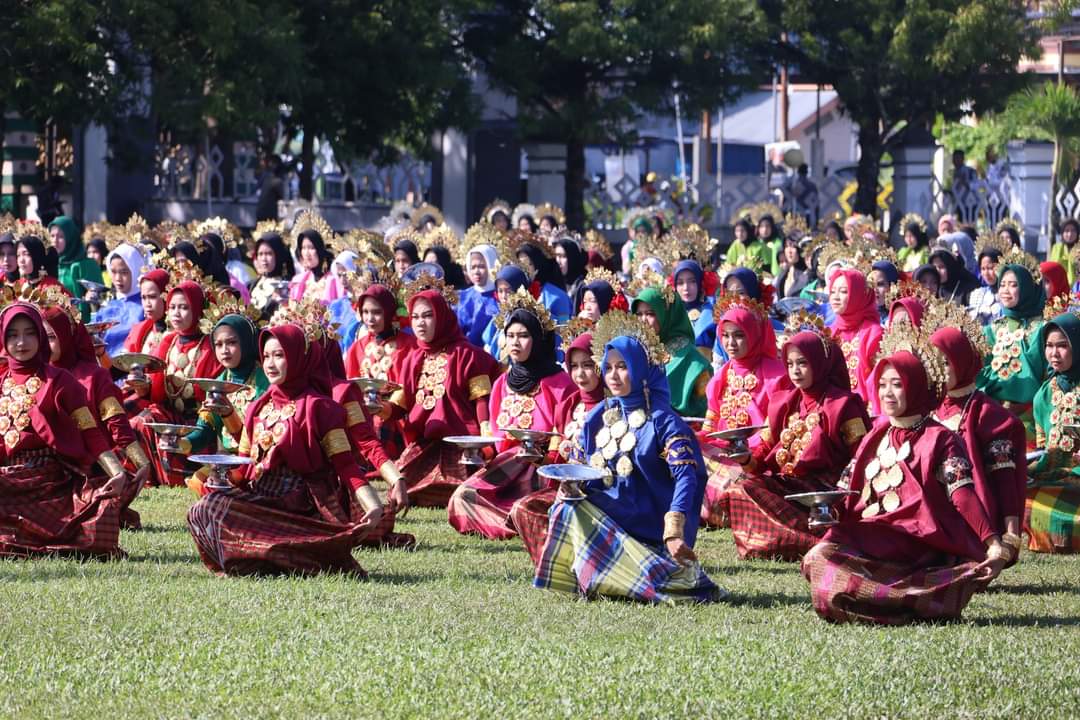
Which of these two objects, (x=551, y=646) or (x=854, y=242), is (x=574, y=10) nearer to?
(x=854, y=242)

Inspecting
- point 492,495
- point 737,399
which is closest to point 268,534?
point 492,495

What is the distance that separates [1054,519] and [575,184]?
18763mm

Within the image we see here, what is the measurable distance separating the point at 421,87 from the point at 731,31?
4.61 m

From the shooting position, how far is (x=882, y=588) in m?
7.22

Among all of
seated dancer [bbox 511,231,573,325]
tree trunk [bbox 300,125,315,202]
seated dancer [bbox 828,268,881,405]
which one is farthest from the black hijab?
tree trunk [bbox 300,125,315,202]

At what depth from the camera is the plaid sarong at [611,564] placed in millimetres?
7688

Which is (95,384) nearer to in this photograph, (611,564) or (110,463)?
(110,463)

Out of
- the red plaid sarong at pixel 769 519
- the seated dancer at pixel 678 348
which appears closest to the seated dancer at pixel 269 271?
the seated dancer at pixel 678 348

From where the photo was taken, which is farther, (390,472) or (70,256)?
(70,256)

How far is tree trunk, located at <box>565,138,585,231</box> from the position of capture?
27.4 meters

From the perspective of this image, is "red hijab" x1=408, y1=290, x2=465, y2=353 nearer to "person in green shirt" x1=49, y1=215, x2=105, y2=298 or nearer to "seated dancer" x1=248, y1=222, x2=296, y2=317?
"seated dancer" x1=248, y1=222, x2=296, y2=317

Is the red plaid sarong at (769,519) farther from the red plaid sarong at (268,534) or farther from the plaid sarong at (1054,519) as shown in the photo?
the red plaid sarong at (268,534)

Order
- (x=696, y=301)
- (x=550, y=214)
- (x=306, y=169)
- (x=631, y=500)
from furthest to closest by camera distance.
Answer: (x=306, y=169) → (x=550, y=214) → (x=696, y=301) → (x=631, y=500)

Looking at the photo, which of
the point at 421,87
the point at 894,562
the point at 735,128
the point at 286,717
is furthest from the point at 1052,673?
the point at 735,128
